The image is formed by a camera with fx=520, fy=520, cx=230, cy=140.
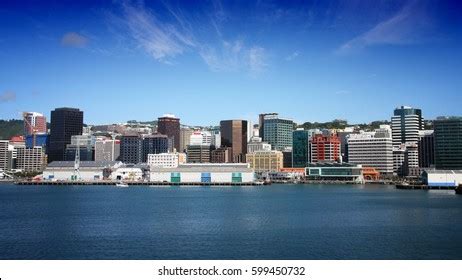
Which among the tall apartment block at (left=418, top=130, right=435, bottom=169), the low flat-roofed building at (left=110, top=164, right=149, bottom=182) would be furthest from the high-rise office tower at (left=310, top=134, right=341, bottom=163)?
the low flat-roofed building at (left=110, top=164, right=149, bottom=182)

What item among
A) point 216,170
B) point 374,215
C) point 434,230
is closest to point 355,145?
point 216,170

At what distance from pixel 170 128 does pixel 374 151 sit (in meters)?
44.1

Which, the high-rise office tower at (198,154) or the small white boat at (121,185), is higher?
the high-rise office tower at (198,154)

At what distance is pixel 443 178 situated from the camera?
148 ft

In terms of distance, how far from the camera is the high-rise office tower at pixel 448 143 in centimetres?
5830

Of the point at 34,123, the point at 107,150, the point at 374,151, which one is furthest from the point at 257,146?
the point at 34,123

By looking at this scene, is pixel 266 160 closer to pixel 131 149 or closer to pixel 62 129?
pixel 131 149

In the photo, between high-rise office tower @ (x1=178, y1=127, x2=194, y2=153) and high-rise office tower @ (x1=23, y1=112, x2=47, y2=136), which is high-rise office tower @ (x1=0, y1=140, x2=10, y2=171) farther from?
high-rise office tower @ (x1=178, y1=127, x2=194, y2=153)

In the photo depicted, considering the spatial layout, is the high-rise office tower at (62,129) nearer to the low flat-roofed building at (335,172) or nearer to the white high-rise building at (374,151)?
the low flat-roofed building at (335,172)

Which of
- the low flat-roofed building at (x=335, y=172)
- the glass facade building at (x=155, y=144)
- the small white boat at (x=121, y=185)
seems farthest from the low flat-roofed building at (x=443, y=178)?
the glass facade building at (x=155, y=144)

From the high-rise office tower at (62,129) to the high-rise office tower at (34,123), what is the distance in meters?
15.4

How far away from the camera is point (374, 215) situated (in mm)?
19391

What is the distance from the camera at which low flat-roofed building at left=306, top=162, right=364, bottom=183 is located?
6347cm

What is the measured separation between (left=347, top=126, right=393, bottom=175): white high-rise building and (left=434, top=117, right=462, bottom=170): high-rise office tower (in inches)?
348
